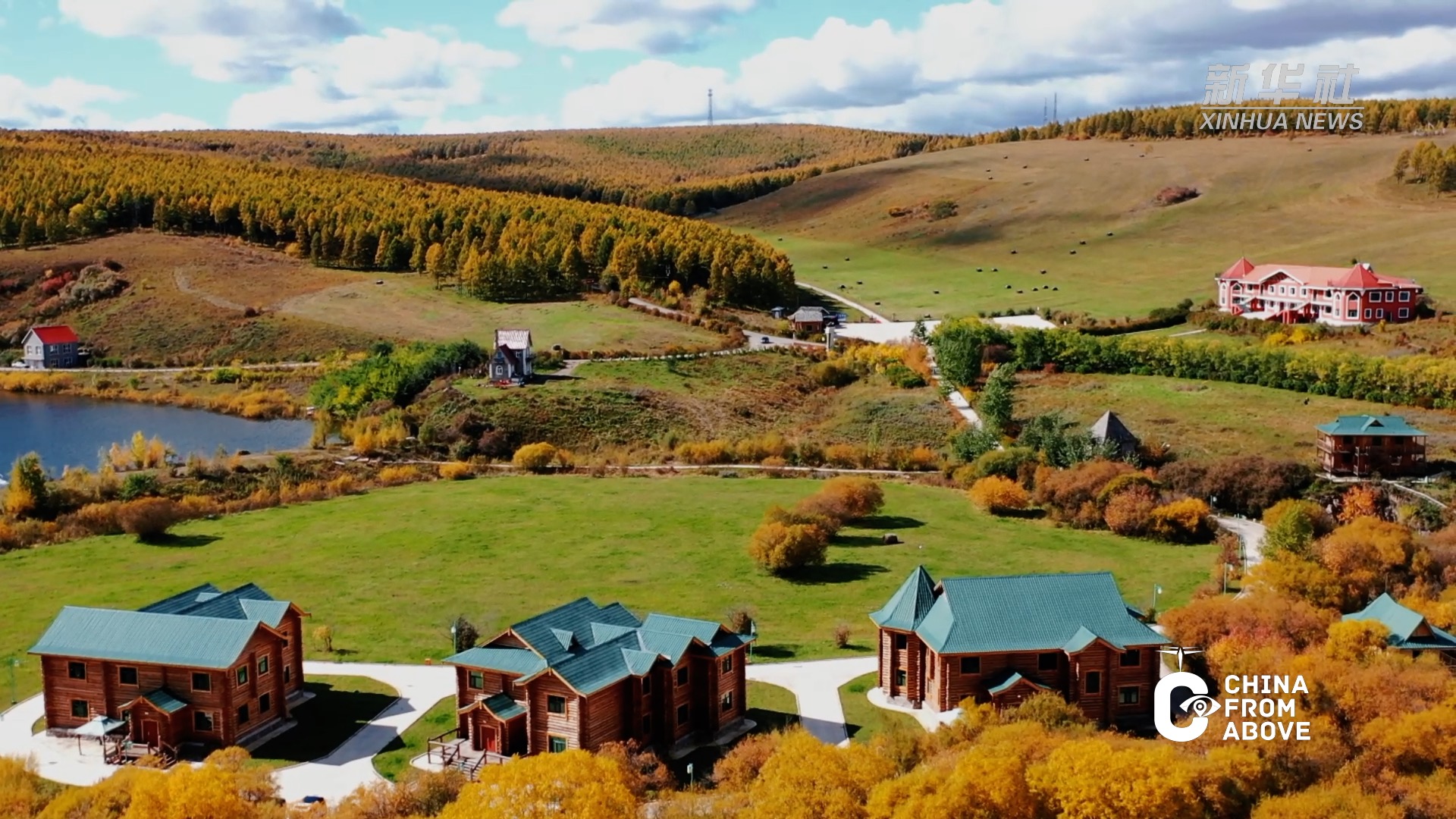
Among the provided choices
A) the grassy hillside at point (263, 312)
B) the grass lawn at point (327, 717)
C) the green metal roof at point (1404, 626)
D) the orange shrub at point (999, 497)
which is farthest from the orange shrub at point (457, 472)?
the green metal roof at point (1404, 626)

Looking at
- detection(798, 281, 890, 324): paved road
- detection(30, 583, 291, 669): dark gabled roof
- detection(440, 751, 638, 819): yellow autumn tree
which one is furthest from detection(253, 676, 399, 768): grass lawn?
detection(798, 281, 890, 324): paved road

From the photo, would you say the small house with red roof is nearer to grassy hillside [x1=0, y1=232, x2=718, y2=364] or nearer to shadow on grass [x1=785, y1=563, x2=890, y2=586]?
grassy hillside [x1=0, y1=232, x2=718, y2=364]

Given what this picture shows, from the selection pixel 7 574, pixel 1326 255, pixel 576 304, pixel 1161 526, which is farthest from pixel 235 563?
pixel 1326 255

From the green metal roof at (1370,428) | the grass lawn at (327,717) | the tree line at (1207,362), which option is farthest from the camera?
the tree line at (1207,362)

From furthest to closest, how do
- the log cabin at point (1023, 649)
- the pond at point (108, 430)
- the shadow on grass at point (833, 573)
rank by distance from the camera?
the pond at point (108, 430)
the shadow on grass at point (833, 573)
the log cabin at point (1023, 649)

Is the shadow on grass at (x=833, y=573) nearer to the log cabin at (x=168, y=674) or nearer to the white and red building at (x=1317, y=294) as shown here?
the log cabin at (x=168, y=674)

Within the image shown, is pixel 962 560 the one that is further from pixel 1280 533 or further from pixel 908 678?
pixel 908 678
